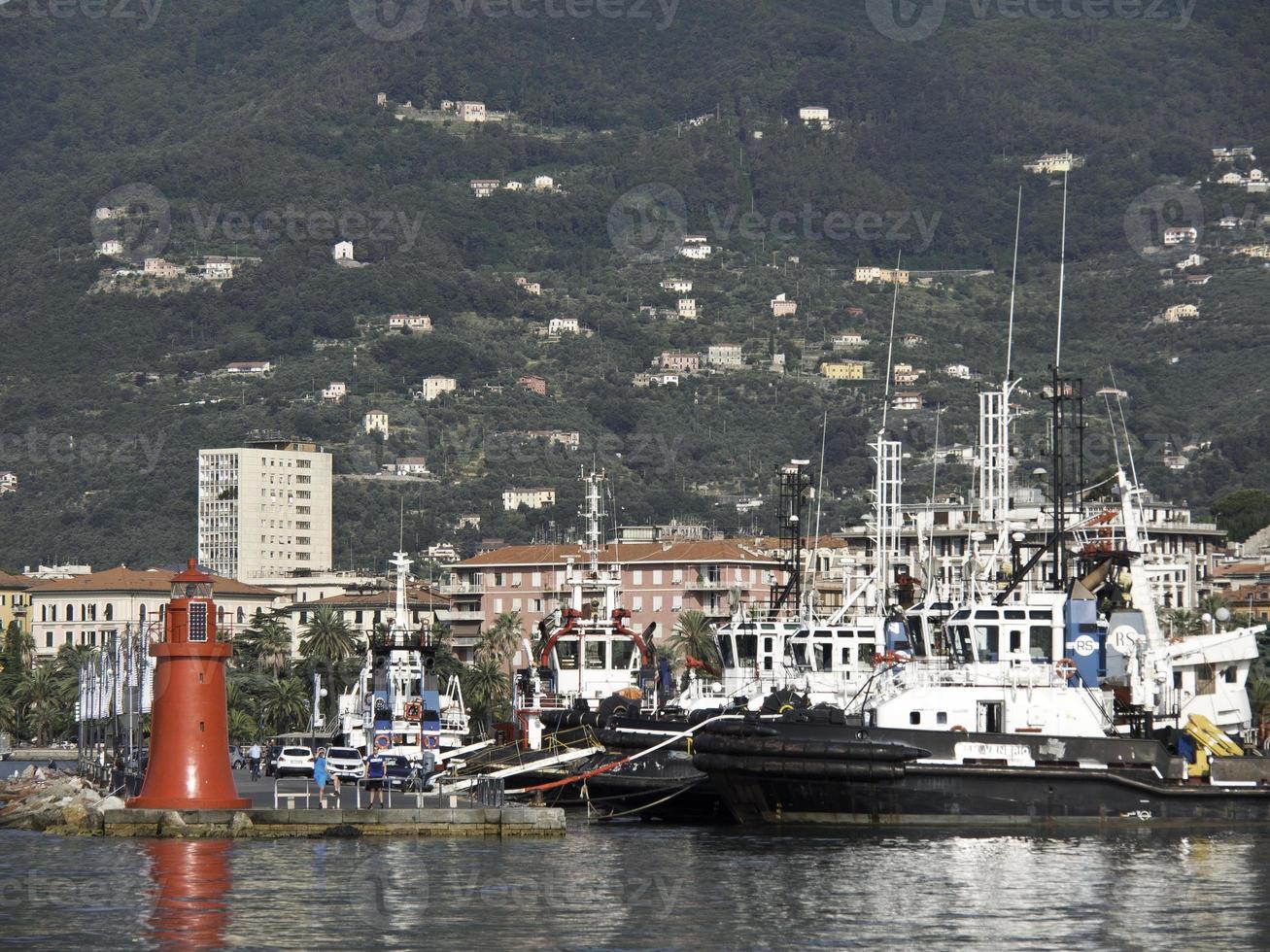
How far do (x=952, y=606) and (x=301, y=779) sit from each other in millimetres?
24616

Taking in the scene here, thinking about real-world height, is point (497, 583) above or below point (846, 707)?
above

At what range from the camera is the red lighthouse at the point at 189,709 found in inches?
2253

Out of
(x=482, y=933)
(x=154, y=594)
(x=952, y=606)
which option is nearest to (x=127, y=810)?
(x=482, y=933)

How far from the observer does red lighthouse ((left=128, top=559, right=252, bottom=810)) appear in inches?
2253

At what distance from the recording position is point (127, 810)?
5950 centimetres

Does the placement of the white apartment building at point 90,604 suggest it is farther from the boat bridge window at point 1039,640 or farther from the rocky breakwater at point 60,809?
the boat bridge window at point 1039,640

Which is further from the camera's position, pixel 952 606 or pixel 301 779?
pixel 301 779

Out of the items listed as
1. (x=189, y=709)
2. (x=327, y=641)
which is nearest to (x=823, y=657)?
(x=189, y=709)

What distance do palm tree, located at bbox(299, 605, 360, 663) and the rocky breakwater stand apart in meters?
58.6

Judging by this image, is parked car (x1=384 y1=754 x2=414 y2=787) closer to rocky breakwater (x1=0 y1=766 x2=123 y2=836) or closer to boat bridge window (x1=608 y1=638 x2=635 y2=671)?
rocky breakwater (x1=0 y1=766 x2=123 y2=836)

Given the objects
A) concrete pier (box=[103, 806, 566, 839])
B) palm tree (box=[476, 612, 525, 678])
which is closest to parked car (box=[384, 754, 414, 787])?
concrete pier (box=[103, 806, 566, 839])

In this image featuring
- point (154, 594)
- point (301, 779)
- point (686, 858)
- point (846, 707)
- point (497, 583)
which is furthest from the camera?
point (154, 594)

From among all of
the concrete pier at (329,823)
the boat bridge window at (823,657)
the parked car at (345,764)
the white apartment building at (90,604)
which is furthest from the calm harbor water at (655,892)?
the white apartment building at (90,604)

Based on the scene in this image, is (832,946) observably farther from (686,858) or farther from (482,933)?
(686,858)
